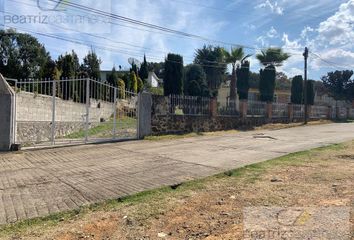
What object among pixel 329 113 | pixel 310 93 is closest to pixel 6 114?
pixel 329 113

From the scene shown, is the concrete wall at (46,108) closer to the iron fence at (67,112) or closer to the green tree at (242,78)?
the iron fence at (67,112)

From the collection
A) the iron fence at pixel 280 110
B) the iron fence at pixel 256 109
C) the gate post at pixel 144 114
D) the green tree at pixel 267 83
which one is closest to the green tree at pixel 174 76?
the iron fence at pixel 256 109

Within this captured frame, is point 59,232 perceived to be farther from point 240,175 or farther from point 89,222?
point 240,175

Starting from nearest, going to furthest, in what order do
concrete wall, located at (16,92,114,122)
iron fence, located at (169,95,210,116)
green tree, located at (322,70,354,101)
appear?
concrete wall, located at (16,92,114,122) → iron fence, located at (169,95,210,116) → green tree, located at (322,70,354,101)

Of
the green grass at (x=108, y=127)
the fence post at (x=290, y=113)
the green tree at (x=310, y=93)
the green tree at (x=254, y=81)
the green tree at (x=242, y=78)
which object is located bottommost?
the green grass at (x=108, y=127)

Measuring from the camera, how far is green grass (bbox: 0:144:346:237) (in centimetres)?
457

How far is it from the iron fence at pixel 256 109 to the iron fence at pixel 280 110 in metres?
1.34

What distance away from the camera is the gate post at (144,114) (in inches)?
565

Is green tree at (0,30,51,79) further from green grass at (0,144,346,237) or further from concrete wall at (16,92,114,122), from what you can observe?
green grass at (0,144,346,237)

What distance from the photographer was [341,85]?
56312mm

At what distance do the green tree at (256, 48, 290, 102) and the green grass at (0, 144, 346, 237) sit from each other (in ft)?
84.1

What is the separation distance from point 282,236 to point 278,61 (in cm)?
3409

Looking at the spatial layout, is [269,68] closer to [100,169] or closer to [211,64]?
[211,64]

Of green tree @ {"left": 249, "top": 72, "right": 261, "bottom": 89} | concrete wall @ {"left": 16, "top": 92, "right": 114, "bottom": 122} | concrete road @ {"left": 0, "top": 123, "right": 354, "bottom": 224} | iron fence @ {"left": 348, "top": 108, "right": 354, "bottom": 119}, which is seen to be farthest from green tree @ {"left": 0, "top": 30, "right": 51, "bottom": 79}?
green tree @ {"left": 249, "top": 72, "right": 261, "bottom": 89}
